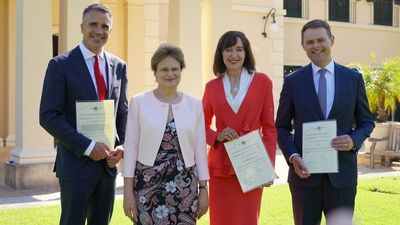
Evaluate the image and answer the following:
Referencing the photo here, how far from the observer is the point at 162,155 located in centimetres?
393

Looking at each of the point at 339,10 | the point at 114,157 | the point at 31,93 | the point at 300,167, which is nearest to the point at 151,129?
the point at 114,157

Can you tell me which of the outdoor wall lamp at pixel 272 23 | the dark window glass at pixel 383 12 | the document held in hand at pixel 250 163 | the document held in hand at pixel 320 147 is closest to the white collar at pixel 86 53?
the document held in hand at pixel 250 163

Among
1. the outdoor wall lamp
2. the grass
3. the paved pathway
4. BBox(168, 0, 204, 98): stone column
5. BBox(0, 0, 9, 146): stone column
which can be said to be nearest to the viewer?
the grass

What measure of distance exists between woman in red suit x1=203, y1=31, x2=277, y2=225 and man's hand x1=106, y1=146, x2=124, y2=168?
70 cm

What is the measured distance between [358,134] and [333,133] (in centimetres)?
22

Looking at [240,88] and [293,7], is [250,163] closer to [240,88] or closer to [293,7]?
[240,88]

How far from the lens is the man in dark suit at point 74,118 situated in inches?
156

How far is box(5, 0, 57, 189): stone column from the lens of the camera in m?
9.38

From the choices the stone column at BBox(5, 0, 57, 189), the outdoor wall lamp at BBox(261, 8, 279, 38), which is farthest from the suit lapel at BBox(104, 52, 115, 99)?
the outdoor wall lamp at BBox(261, 8, 279, 38)

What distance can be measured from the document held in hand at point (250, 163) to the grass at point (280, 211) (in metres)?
2.96

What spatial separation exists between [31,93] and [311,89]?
6382 mm

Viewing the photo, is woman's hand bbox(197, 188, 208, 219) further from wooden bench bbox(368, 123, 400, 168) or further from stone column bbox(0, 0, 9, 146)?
stone column bbox(0, 0, 9, 146)

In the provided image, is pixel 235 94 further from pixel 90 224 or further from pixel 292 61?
pixel 292 61

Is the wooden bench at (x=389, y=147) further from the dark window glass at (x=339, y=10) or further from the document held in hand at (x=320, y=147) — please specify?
the document held in hand at (x=320, y=147)
